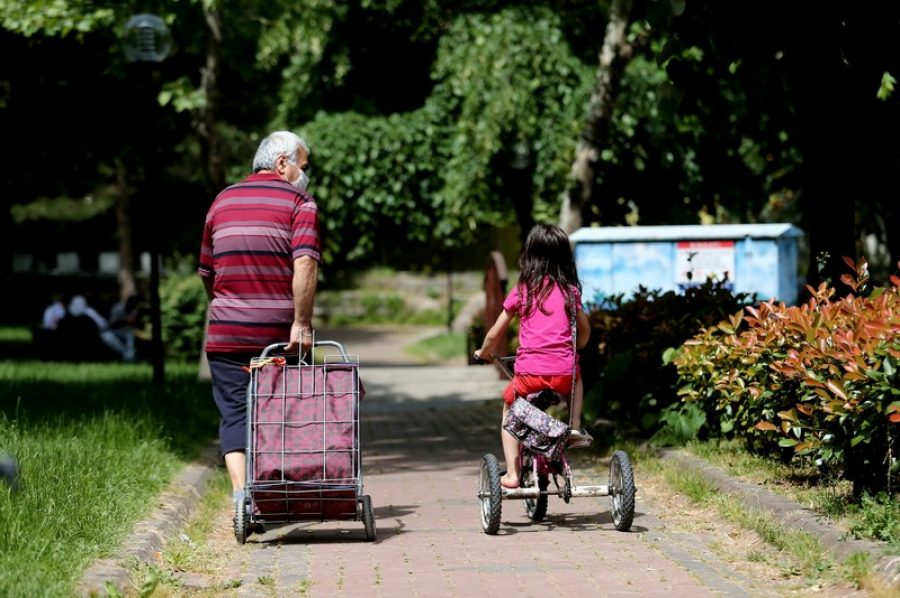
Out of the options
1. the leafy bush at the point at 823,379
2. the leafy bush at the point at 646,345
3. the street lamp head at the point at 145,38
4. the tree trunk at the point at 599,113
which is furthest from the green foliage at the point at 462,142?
the leafy bush at the point at 823,379

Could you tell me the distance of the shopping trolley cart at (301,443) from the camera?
253 inches

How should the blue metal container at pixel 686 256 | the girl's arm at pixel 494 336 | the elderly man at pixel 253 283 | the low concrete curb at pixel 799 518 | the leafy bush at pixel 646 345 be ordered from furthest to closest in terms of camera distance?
the blue metal container at pixel 686 256, the leafy bush at pixel 646 345, the girl's arm at pixel 494 336, the elderly man at pixel 253 283, the low concrete curb at pixel 799 518

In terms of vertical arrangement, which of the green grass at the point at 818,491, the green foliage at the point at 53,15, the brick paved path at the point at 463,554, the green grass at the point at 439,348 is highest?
the green foliage at the point at 53,15

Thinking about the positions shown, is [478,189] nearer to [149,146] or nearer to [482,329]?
[482,329]

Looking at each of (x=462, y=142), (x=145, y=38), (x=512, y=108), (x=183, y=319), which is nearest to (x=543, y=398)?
(x=145, y=38)

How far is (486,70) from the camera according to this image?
18.7 meters

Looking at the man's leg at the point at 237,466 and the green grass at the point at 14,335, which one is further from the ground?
the man's leg at the point at 237,466

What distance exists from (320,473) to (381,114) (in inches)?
579

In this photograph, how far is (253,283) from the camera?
672 centimetres

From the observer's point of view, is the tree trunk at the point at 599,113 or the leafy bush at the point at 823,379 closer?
the leafy bush at the point at 823,379

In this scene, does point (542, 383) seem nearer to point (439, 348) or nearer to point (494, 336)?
point (494, 336)

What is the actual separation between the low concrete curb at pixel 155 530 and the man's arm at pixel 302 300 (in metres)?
1.06

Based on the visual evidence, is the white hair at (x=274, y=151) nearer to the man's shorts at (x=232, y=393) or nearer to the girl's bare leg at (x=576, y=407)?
the man's shorts at (x=232, y=393)

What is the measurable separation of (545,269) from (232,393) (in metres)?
1.66
